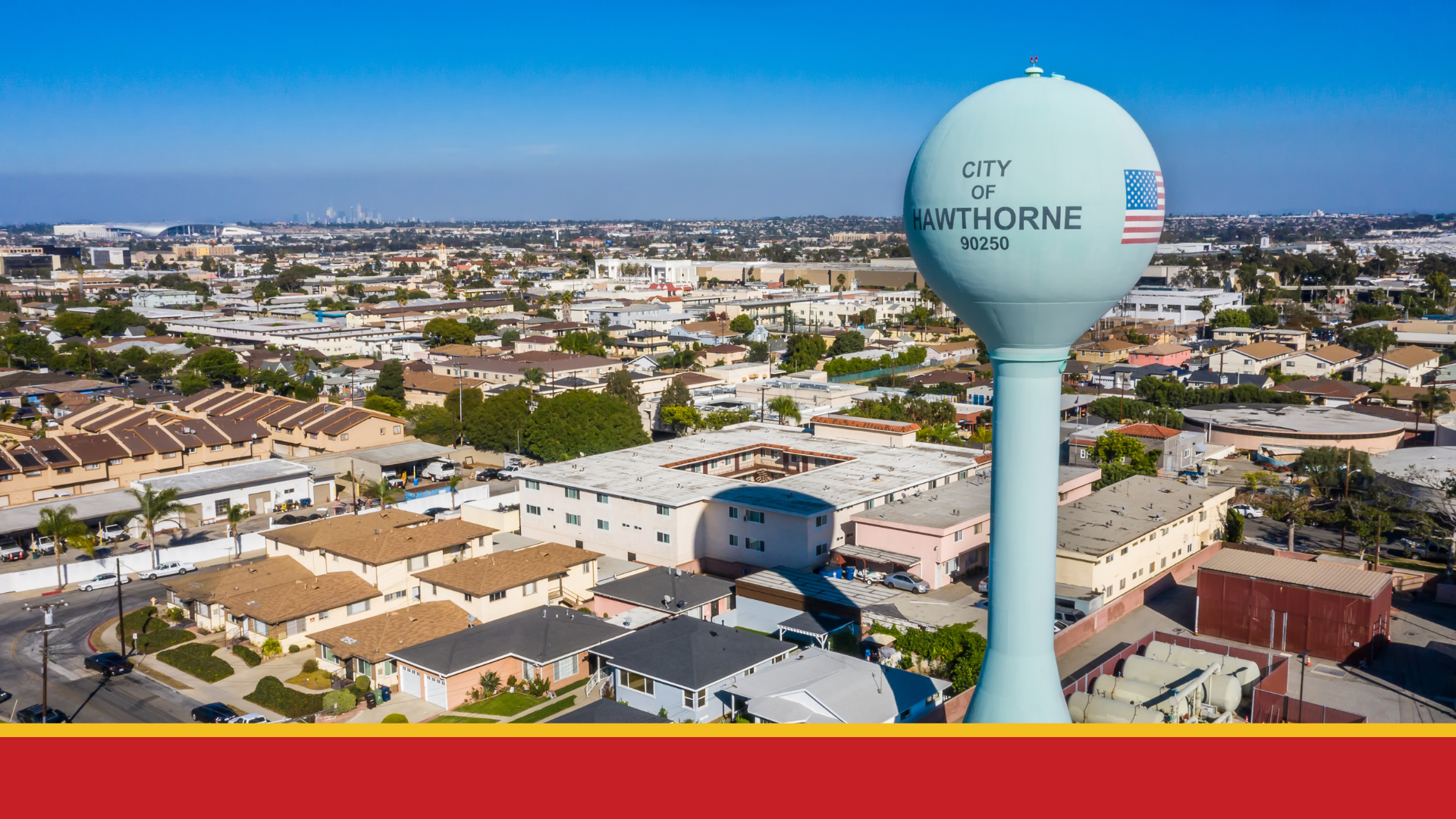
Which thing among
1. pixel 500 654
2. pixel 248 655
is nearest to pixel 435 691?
pixel 500 654

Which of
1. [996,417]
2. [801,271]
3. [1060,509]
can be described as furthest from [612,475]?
[801,271]

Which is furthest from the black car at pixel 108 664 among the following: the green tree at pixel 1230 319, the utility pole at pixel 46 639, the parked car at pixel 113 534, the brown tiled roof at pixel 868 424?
the green tree at pixel 1230 319

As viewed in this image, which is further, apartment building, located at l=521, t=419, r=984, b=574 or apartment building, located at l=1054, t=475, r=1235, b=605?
apartment building, located at l=521, t=419, r=984, b=574

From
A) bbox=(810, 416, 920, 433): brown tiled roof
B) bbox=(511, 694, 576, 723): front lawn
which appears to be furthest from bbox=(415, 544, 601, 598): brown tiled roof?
bbox=(810, 416, 920, 433): brown tiled roof

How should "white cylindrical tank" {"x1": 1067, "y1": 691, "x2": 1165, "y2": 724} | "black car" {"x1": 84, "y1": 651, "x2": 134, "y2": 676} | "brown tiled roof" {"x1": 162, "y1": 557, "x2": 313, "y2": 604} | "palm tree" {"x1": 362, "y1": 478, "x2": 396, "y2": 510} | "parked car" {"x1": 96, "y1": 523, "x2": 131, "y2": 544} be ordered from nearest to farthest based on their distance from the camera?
"white cylindrical tank" {"x1": 1067, "y1": 691, "x2": 1165, "y2": 724} < "black car" {"x1": 84, "y1": 651, "x2": 134, "y2": 676} < "brown tiled roof" {"x1": 162, "y1": 557, "x2": 313, "y2": 604} < "parked car" {"x1": 96, "y1": 523, "x2": 131, "y2": 544} < "palm tree" {"x1": 362, "y1": 478, "x2": 396, "y2": 510}

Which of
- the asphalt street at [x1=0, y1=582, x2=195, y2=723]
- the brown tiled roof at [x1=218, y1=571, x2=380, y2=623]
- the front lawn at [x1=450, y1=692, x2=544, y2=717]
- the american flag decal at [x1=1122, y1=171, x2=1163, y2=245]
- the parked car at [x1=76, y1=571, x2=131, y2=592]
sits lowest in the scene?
the asphalt street at [x1=0, y1=582, x2=195, y2=723]

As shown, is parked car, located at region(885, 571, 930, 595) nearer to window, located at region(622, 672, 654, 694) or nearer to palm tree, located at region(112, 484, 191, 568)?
window, located at region(622, 672, 654, 694)

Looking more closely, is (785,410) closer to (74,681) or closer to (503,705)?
(503,705)
